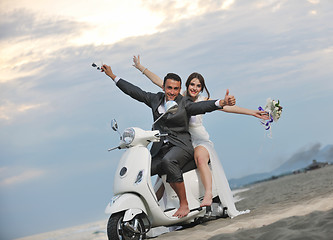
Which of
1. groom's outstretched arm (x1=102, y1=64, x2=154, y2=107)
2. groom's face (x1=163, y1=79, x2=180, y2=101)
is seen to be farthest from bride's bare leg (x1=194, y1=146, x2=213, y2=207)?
groom's outstretched arm (x1=102, y1=64, x2=154, y2=107)

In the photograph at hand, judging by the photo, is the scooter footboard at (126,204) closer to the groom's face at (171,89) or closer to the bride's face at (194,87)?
the groom's face at (171,89)

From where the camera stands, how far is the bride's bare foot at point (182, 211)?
501 cm

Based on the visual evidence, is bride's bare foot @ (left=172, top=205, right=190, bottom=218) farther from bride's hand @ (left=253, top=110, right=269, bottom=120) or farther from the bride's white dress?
bride's hand @ (left=253, top=110, right=269, bottom=120)

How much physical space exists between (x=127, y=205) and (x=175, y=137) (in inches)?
37.0

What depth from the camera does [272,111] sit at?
5.78 m

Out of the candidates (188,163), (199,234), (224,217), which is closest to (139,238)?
(199,234)

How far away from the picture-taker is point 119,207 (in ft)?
14.7

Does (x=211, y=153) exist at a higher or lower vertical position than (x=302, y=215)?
higher

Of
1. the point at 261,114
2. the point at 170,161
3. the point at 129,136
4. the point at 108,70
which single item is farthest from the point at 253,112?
the point at 108,70

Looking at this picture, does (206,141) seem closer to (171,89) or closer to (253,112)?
(253,112)

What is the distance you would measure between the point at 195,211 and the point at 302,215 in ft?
3.82

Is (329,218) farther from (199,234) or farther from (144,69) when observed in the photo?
(144,69)

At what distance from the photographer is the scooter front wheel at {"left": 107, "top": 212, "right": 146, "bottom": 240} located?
14.8 feet

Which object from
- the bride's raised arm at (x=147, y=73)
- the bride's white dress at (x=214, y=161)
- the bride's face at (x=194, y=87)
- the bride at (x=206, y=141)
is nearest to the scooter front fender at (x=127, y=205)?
the bride at (x=206, y=141)
